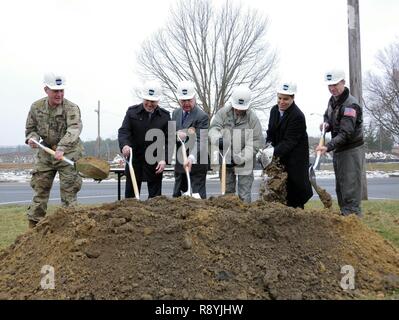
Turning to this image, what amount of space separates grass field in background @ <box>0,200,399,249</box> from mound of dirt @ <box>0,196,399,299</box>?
1644 millimetres

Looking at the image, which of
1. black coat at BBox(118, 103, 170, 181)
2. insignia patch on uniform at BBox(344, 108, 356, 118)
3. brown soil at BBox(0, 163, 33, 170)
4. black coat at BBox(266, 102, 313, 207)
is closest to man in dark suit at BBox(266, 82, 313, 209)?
black coat at BBox(266, 102, 313, 207)

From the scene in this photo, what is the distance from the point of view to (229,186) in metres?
6.32

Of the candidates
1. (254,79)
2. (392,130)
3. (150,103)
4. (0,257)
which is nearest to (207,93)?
(254,79)

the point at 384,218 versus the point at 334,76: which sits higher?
the point at 334,76

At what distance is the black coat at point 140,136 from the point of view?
20.9 ft

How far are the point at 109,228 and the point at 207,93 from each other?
2277cm

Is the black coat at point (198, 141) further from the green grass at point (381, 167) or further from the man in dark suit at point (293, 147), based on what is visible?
the green grass at point (381, 167)

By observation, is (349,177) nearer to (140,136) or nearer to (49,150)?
(140,136)

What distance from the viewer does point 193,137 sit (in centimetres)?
630

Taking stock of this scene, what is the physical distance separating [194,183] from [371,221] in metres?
2.64

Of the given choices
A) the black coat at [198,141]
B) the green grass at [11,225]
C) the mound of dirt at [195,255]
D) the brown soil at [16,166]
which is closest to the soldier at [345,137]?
the black coat at [198,141]

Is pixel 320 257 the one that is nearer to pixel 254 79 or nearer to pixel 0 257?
pixel 0 257

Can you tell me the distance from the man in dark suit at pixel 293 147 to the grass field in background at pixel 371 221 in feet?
3.71

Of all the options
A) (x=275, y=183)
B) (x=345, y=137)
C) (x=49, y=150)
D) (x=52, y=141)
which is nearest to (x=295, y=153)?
(x=275, y=183)
